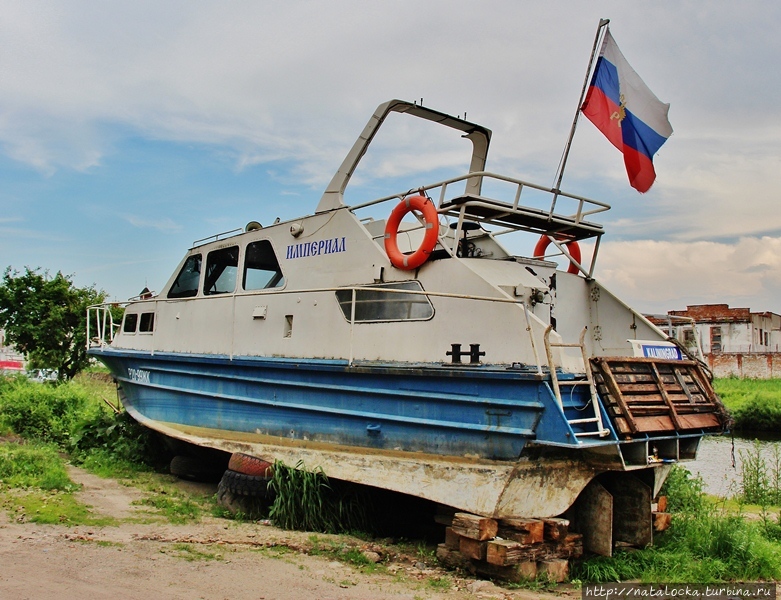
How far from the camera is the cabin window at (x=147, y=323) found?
9.95m

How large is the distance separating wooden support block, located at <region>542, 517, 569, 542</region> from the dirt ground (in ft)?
1.36

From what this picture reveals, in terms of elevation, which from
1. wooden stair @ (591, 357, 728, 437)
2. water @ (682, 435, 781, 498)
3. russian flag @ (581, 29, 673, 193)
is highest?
russian flag @ (581, 29, 673, 193)

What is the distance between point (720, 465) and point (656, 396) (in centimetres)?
881

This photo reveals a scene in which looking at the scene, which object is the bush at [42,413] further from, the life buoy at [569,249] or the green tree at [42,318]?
the life buoy at [569,249]

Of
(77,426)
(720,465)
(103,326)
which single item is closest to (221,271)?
(103,326)

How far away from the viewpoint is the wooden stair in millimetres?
5477

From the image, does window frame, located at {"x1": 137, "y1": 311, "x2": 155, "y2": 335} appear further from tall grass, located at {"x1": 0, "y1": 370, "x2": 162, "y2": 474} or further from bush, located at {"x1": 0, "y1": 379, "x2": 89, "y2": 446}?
bush, located at {"x1": 0, "y1": 379, "x2": 89, "y2": 446}

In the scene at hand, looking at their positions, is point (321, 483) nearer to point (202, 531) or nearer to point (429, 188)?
point (202, 531)

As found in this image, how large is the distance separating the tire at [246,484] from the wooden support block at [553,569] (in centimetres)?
293

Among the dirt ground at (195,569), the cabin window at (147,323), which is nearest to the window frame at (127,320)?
the cabin window at (147,323)

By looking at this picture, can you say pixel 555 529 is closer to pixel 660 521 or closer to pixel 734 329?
pixel 660 521

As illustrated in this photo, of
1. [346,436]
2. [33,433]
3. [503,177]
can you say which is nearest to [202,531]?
[346,436]

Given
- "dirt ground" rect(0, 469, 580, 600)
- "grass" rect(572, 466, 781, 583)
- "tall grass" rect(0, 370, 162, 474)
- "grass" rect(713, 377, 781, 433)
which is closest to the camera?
"dirt ground" rect(0, 469, 580, 600)

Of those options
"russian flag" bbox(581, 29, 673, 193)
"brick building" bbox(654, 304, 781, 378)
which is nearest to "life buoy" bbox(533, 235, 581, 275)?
"russian flag" bbox(581, 29, 673, 193)
